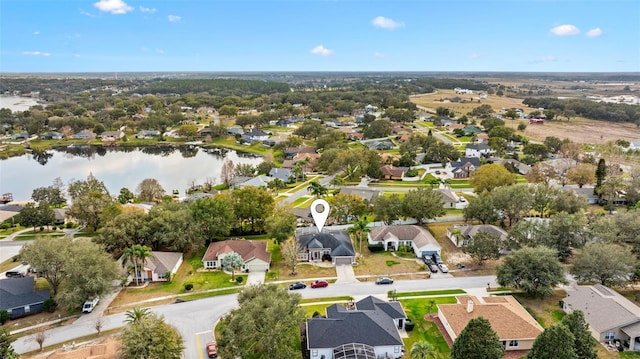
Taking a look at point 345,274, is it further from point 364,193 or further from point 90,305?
point 364,193

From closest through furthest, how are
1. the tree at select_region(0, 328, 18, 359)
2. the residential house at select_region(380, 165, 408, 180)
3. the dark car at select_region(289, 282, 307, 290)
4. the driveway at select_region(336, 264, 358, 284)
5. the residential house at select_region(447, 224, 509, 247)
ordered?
the tree at select_region(0, 328, 18, 359)
the dark car at select_region(289, 282, 307, 290)
the driveway at select_region(336, 264, 358, 284)
the residential house at select_region(447, 224, 509, 247)
the residential house at select_region(380, 165, 408, 180)

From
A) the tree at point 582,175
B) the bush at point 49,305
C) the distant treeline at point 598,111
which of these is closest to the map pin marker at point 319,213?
the bush at point 49,305

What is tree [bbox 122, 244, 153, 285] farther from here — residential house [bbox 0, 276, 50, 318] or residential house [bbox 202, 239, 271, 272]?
residential house [bbox 0, 276, 50, 318]

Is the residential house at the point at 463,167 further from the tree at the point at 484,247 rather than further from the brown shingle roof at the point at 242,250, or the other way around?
the brown shingle roof at the point at 242,250

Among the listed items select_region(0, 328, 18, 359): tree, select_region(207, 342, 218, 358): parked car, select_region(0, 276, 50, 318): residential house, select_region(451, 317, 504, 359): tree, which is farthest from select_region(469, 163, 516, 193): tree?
select_region(0, 328, 18, 359): tree

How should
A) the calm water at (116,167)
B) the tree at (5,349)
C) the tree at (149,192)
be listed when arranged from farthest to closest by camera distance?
the calm water at (116,167)
the tree at (149,192)
the tree at (5,349)

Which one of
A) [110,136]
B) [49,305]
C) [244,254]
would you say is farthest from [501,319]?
[110,136]
